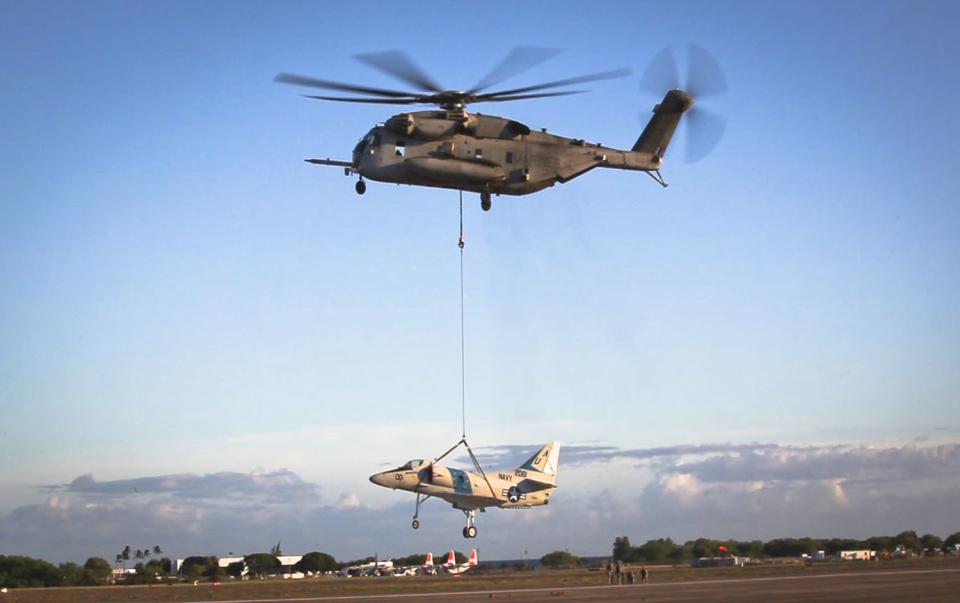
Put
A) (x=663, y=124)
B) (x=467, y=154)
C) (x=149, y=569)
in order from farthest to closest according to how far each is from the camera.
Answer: (x=149, y=569), (x=663, y=124), (x=467, y=154)

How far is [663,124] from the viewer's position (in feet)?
A: 127

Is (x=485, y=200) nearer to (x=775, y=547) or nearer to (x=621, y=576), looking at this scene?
(x=621, y=576)

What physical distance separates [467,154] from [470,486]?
22851mm

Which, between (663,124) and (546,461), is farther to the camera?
(546,461)

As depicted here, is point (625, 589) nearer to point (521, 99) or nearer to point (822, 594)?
point (822, 594)

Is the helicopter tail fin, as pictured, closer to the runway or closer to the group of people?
the runway

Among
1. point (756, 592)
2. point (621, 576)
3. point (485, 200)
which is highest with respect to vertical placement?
point (485, 200)

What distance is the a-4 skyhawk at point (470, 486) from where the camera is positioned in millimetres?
51375

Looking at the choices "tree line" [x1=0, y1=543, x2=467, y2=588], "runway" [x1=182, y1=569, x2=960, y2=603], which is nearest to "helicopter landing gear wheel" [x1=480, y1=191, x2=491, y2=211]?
"runway" [x1=182, y1=569, x2=960, y2=603]

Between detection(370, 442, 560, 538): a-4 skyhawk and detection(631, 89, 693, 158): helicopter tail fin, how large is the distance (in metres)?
20.4

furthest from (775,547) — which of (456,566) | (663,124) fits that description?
(663,124)

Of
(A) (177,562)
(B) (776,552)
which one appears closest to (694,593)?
(B) (776,552)

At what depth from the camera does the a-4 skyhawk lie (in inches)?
2023

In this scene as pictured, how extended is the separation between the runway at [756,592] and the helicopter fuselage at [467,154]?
1466 centimetres
